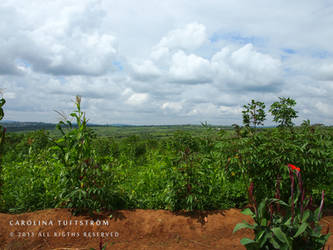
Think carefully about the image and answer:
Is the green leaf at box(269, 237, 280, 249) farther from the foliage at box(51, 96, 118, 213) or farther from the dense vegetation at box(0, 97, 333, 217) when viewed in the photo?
the foliage at box(51, 96, 118, 213)

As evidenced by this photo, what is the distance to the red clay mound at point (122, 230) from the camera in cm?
307

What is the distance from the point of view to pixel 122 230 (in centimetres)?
334

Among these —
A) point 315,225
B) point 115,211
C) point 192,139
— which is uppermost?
point 192,139

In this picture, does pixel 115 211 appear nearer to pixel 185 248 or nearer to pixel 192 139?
pixel 185 248

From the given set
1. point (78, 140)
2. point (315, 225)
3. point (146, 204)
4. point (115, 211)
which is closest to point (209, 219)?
point (146, 204)

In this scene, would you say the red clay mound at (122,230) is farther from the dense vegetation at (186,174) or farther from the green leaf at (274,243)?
the green leaf at (274,243)

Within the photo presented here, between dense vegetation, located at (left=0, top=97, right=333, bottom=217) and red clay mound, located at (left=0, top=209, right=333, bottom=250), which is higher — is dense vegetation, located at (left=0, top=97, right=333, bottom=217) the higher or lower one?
the higher one

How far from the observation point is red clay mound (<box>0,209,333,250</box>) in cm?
307

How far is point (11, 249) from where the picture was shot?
2.87 metres

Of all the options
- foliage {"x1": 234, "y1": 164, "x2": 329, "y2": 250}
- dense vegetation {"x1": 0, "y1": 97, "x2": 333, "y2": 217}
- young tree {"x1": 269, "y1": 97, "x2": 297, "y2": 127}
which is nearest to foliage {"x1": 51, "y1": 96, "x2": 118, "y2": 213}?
dense vegetation {"x1": 0, "y1": 97, "x2": 333, "y2": 217}

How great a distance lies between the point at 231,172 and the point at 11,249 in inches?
129

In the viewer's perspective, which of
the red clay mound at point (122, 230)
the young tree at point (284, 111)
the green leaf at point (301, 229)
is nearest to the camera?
the green leaf at point (301, 229)

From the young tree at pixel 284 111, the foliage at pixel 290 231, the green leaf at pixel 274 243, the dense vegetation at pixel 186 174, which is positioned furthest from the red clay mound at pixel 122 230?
the young tree at pixel 284 111

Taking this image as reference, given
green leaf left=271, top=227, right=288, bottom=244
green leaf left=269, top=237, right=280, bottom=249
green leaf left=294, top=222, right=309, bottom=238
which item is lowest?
green leaf left=269, top=237, right=280, bottom=249
